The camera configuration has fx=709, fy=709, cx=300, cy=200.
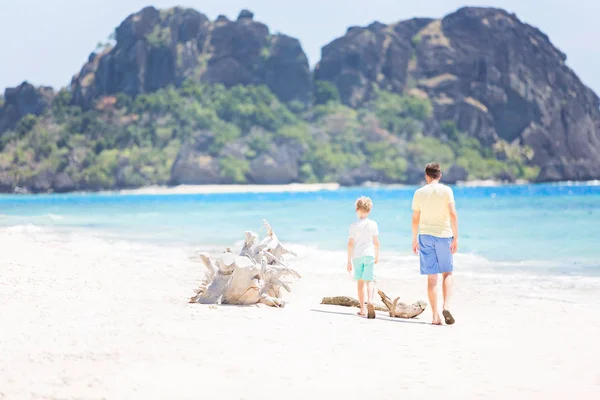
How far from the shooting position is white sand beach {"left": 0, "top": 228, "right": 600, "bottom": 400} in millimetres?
5469

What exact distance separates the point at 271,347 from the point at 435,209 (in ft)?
8.62

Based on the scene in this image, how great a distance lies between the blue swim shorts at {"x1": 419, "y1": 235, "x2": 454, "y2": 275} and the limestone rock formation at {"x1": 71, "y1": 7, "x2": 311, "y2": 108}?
560 ft

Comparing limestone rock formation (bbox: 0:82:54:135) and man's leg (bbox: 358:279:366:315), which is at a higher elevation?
limestone rock formation (bbox: 0:82:54:135)

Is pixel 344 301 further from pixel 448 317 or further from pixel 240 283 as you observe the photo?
pixel 448 317

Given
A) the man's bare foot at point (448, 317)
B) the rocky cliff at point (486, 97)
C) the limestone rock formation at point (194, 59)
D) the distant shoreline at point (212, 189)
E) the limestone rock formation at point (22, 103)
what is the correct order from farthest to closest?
the rocky cliff at point (486, 97) < the limestone rock formation at point (22, 103) < the limestone rock formation at point (194, 59) < the distant shoreline at point (212, 189) < the man's bare foot at point (448, 317)

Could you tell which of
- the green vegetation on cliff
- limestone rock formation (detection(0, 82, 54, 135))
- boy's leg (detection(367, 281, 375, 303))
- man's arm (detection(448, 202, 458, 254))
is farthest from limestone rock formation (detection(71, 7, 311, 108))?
man's arm (detection(448, 202, 458, 254))

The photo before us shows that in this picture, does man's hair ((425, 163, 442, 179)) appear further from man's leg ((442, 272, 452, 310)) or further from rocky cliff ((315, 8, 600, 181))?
rocky cliff ((315, 8, 600, 181))

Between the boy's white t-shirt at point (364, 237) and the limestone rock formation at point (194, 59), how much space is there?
17027 cm

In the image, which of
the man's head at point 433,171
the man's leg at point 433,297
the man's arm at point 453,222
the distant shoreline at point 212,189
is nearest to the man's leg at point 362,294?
the man's leg at point 433,297

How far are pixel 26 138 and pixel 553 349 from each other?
533 feet

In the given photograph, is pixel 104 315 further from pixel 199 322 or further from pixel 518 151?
pixel 518 151

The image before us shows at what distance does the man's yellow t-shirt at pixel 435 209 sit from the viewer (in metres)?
8.06

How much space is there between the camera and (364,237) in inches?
335

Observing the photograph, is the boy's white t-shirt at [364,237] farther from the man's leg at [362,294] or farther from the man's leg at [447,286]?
the man's leg at [447,286]
